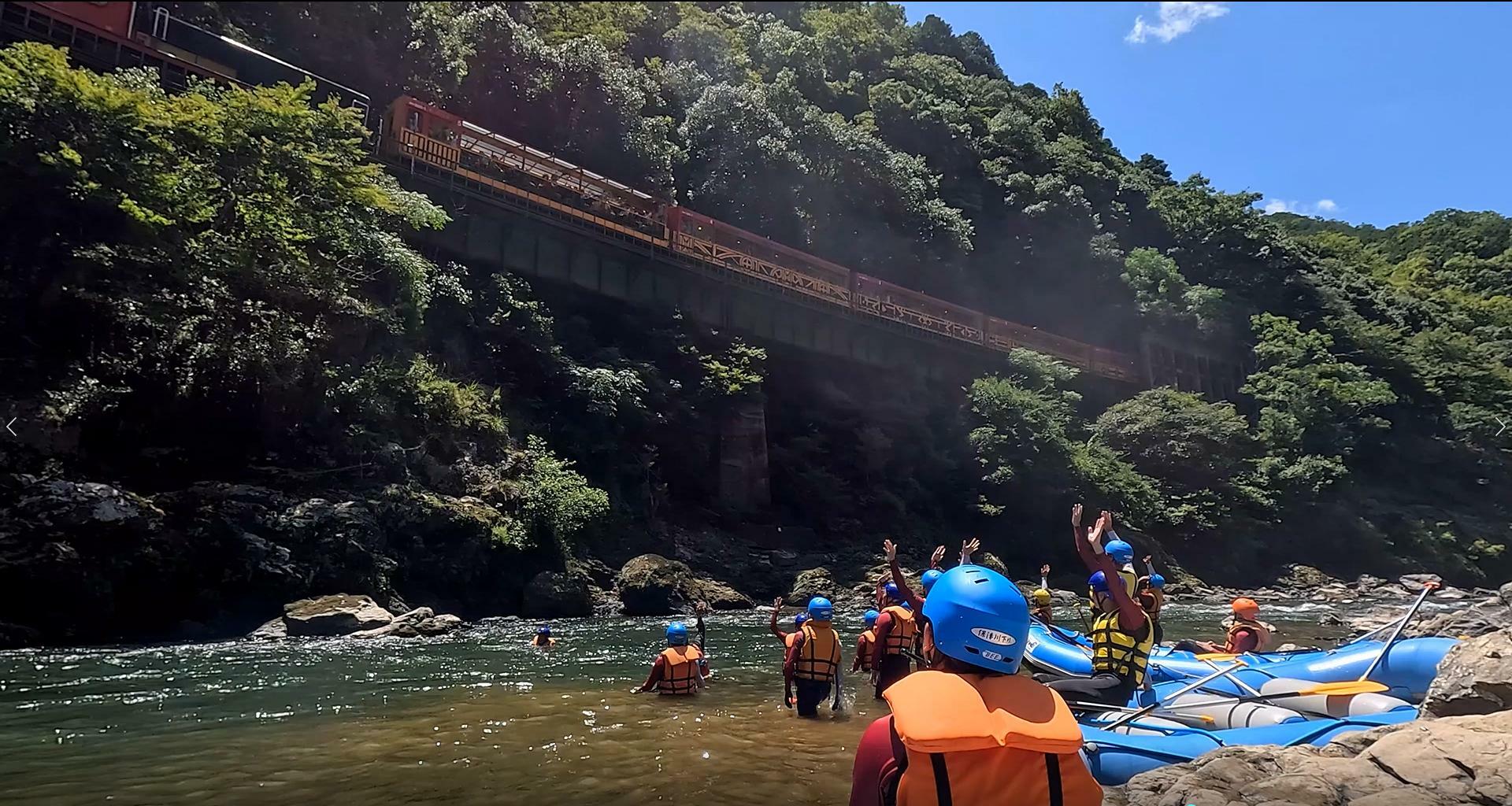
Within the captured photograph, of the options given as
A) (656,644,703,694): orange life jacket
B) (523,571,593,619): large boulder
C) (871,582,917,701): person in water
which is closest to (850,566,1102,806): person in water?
(871,582,917,701): person in water

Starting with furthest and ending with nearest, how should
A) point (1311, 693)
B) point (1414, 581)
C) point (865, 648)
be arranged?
1. point (1414, 581)
2. point (865, 648)
3. point (1311, 693)

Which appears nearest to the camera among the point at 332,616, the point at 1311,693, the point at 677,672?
the point at 1311,693

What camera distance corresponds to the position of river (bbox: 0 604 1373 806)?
19.3 ft

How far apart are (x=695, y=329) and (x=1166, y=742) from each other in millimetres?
26303

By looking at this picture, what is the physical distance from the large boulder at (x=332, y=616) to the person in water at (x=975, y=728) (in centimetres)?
1503

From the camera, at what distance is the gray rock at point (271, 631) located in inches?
566

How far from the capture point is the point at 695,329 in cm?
3116

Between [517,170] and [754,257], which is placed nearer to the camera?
[517,170]

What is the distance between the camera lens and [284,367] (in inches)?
688

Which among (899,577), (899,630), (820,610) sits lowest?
(899,630)

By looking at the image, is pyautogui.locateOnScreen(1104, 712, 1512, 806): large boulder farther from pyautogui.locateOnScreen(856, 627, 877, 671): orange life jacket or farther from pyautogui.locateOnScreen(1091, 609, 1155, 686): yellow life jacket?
pyautogui.locateOnScreen(856, 627, 877, 671): orange life jacket

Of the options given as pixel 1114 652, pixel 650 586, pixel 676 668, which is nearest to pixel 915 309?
pixel 650 586

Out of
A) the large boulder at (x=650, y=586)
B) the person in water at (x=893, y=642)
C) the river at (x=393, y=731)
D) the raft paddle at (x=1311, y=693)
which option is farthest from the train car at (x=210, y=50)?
the raft paddle at (x=1311, y=693)

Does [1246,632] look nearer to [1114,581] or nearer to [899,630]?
[899,630]
